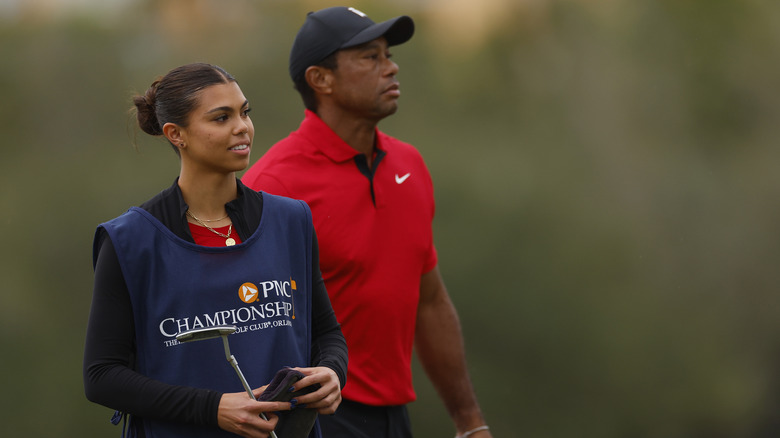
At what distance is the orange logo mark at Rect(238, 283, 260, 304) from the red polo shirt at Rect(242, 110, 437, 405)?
0.93m

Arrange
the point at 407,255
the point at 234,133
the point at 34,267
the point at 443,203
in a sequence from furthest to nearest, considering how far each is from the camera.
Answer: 1. the point at 443,203
2. the point at 34,267
3. the point at 407,255
4. the point at 234,133

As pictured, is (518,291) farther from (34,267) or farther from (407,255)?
(407,255)

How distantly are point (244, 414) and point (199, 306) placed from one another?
0.24 meters

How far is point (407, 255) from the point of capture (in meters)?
3.17

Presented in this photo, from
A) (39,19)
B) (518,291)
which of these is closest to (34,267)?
(39,19)

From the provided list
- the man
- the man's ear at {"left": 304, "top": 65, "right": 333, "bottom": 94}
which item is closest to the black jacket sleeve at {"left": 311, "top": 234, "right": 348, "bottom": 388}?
the man

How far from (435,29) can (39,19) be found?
2.61 m

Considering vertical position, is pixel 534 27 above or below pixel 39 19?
below

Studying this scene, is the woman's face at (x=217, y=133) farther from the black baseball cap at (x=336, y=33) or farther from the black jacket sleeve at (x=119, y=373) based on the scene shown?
the black baseball cap at (x=336, y=33)

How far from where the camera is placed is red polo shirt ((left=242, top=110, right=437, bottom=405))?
302cm

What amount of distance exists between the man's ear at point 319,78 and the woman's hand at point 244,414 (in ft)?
5.17

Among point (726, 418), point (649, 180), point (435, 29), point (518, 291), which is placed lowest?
point (726, 418)

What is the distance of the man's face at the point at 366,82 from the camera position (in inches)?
128

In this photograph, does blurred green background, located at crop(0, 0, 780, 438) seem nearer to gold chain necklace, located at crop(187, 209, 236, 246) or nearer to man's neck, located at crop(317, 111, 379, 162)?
man's neck, located at crop(317, 111, 379, 162)
